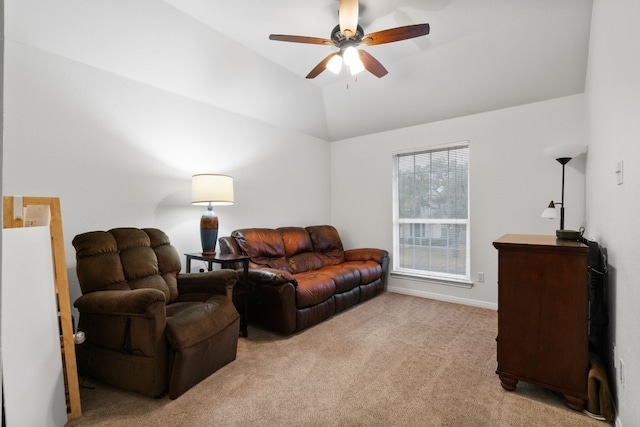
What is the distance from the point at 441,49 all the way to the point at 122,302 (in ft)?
11.9

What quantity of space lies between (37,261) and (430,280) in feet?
13.2

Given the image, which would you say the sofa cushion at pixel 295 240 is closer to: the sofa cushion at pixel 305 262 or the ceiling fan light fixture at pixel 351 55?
the sofa cushion at pixel 305 262

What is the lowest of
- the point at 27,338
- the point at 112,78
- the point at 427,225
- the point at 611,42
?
the point at 27,338

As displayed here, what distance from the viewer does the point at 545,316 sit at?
2.02 metres

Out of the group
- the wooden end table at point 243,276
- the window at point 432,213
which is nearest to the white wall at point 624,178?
the window at point 432,213

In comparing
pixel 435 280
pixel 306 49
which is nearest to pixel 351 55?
pixel 306 49

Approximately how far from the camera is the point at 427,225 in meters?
4.45

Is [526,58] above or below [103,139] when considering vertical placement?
above

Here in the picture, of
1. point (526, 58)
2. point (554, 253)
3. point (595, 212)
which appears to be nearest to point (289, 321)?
point (554, 253)

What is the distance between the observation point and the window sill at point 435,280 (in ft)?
13.2

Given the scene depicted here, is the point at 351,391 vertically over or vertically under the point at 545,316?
under

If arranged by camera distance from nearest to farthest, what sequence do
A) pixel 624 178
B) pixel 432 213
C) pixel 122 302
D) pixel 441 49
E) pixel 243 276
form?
pixel 624 178, pixel 122 302, pixel 243 276, pixel 441 49, pixel 432 213

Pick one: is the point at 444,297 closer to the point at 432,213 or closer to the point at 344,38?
the point at 432,213

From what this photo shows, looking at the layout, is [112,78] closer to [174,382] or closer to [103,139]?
[103,139]
